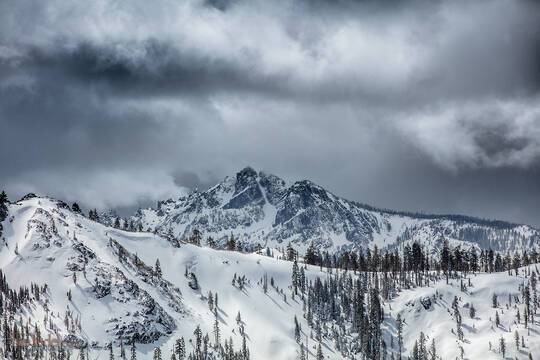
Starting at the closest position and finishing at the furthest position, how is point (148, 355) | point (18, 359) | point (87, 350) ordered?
point (18, 359)
point (87, 350)
point (148, 355)

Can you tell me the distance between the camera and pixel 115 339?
639ft

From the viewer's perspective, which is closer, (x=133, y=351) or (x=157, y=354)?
(x=133, y=351)

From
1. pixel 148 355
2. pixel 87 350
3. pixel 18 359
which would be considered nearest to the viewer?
pixel 18 359

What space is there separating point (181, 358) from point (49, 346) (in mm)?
47676

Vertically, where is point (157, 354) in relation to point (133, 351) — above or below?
below

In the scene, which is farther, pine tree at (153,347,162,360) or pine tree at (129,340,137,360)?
pine tree at (153,347,162,360)

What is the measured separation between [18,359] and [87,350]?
22.2 metres

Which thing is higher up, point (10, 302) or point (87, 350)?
point (10, 302)

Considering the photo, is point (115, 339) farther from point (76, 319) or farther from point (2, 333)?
point (2, 333)

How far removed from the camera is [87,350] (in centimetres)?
18475

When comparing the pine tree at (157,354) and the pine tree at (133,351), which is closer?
the pine tree at (133,351)

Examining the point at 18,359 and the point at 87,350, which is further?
the point at 87,350

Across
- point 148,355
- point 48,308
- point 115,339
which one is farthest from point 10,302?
point 148,355

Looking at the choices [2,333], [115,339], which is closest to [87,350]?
[115,339]
